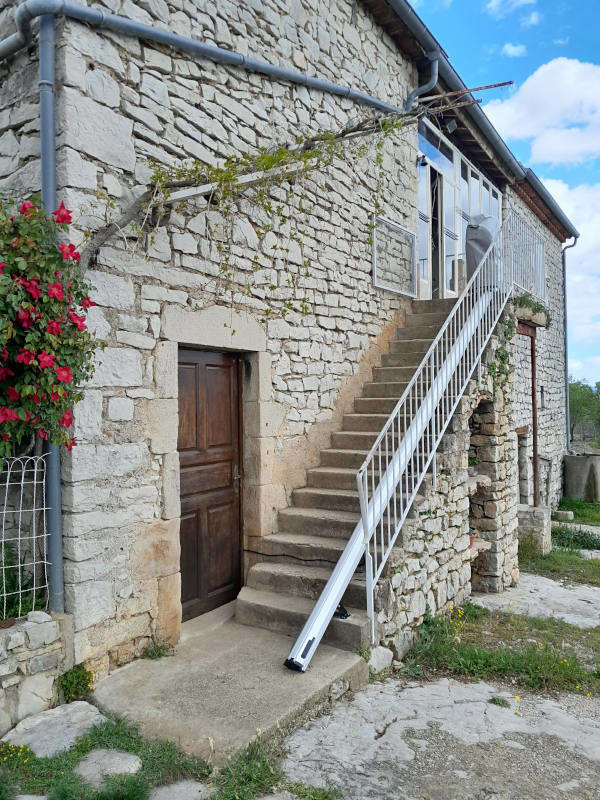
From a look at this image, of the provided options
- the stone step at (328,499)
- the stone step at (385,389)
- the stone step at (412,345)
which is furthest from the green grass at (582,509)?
the stone step at (328,499)

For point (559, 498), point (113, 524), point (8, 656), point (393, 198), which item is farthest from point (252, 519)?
point (559, 498)

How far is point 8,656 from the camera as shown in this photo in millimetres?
2832

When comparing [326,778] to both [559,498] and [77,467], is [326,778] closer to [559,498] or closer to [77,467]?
[77,467]

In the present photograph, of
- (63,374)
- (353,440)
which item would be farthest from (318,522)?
(63,374)

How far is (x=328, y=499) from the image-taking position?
482 cm

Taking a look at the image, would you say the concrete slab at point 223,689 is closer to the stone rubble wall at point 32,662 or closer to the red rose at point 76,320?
the stone rubble wall at point 32,662

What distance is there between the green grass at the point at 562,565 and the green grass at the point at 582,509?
315 centimetres

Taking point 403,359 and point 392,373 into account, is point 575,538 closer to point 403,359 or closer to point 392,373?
point 403,359

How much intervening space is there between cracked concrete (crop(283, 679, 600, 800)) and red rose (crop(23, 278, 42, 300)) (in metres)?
2.48

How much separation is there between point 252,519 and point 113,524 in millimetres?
1459

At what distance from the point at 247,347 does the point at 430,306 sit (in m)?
3.49

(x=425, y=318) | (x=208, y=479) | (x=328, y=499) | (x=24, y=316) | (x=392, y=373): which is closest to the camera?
(x=24, y=316)

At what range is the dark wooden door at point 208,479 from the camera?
4168 mm

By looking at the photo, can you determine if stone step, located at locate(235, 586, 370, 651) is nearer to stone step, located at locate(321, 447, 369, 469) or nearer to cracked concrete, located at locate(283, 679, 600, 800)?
cracked concrete, located at locate(283, 679, 600, 800)
